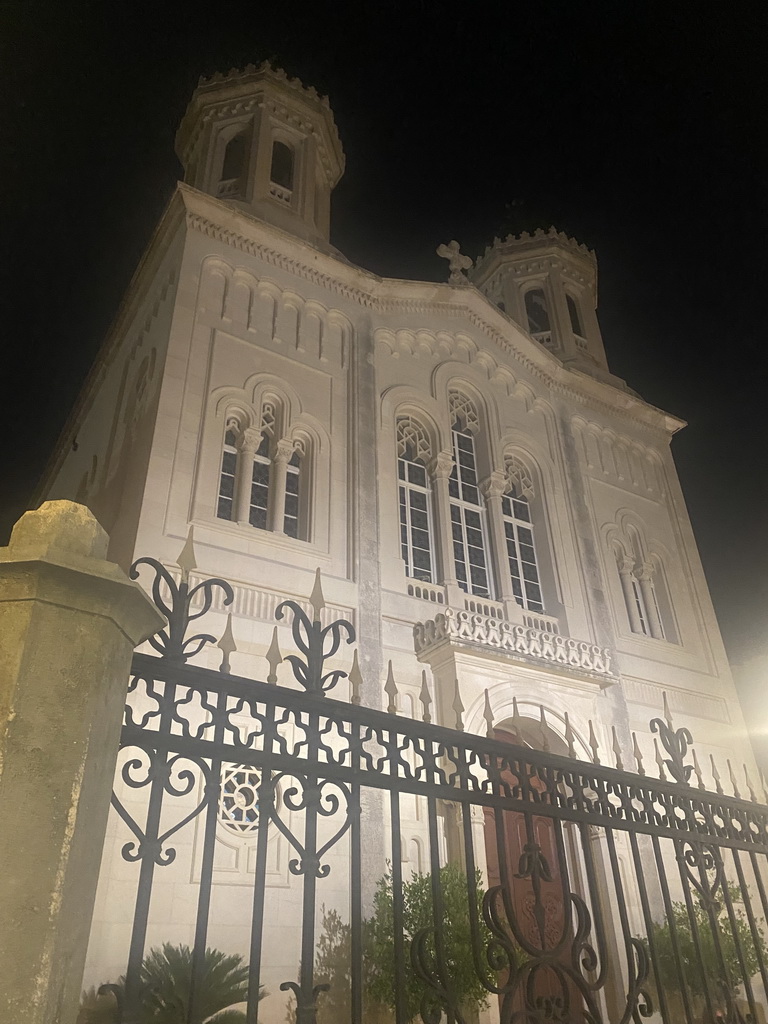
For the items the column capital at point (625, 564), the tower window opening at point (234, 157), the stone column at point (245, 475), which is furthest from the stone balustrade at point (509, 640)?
the tower window opening at point (234, 157)

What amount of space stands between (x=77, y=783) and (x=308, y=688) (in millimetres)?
1168

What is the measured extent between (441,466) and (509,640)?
4074mm

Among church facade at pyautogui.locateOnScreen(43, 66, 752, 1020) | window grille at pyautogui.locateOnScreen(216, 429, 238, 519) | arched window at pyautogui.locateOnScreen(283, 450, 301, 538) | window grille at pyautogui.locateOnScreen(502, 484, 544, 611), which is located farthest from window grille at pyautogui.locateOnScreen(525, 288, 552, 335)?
window grille at pyautogui.locateOnScreen(216, 429, 238, 519)

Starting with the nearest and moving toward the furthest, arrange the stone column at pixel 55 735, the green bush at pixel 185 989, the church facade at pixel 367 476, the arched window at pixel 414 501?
the stone column at pixel 55 735, the green bush at pixel 185 989, the church facade at pixel 367 476, the arched window at pixel 414 501

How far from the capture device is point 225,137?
17969 mm

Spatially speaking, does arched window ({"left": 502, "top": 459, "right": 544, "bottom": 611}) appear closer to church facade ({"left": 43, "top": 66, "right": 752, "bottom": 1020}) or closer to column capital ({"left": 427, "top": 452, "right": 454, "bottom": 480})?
church facade ({"left": 43, "top": 66, "right": 752, "bottom": 1020})

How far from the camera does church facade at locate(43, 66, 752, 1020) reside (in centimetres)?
1018

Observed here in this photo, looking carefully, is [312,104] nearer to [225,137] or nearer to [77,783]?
[225,137]

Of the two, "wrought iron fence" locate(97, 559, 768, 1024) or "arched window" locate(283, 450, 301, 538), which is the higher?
"arched window" locate(283, 450, 301, 538)

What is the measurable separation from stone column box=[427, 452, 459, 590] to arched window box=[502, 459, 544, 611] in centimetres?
153

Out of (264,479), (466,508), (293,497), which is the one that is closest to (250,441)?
(264,479)

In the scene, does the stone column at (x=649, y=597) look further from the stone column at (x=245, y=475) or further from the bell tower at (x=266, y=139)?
the bell tower at (x=266, y=139)

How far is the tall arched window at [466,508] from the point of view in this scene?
13.1 meters

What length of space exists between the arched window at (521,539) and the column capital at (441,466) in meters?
1.60
